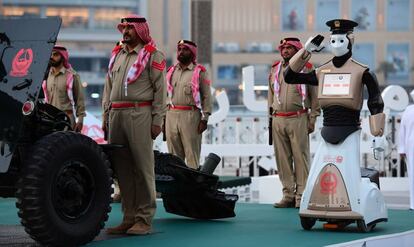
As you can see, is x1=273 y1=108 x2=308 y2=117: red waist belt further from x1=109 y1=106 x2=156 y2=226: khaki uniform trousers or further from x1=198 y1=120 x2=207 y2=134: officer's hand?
x1=109 y1=106 x2=156 y2=226: khaki uniform trousers

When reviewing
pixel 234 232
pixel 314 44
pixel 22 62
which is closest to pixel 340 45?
pixel 314 44

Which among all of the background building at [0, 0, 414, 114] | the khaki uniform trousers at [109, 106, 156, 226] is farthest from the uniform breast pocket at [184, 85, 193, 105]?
the background building at [0, 0, 414, 114]

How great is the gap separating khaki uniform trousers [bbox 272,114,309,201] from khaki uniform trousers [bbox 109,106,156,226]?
268cm

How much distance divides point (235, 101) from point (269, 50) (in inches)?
139

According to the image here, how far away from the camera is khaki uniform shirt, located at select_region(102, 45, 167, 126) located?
7805 millimetres

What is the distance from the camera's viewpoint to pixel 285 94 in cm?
1038

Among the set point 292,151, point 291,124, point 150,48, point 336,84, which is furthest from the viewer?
point 292,151

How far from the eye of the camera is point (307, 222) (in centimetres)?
826

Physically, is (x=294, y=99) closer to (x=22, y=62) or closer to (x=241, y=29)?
(x=22, y=62)

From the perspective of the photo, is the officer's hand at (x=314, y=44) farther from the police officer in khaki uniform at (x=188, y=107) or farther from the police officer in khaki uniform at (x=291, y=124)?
the police officer in khaki uniform at (x=188, y=107)

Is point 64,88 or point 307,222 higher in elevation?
point 64,88

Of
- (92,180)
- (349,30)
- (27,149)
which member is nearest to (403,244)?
(349,30)

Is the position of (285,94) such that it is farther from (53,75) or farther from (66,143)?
(66,143)

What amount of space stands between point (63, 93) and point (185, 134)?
1.30 metres
